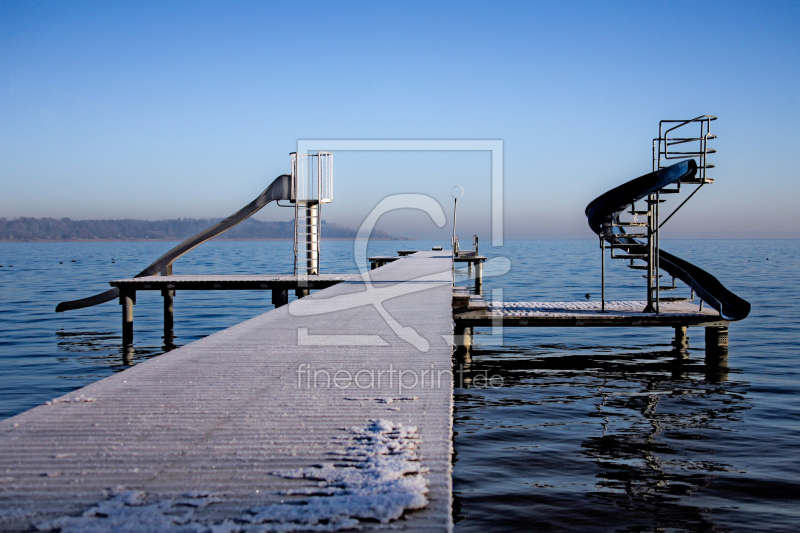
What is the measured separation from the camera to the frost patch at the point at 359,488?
341 cm

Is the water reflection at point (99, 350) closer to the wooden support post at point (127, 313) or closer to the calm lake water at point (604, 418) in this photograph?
the calm lake water at point (604, 418)

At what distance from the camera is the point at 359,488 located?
12.5ft

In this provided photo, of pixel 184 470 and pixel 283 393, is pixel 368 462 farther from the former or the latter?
pixel 283 393

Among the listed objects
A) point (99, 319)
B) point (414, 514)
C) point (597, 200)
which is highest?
point (597, 200)

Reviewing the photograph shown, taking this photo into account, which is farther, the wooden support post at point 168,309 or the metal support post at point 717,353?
the wooden support post at point 168,309

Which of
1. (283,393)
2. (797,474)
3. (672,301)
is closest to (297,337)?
(283,393)

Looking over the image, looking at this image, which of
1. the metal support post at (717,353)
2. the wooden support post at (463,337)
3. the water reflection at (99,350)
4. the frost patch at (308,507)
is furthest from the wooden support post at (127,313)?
the frost patch at (308,507)

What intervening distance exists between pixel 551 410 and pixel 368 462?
8.52m

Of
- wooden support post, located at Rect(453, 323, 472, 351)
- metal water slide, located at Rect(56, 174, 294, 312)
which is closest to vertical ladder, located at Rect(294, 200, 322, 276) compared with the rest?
metal water slide, located at Rect(56, 174, 294, 312)

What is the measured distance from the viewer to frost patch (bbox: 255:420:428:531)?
3.41 meters

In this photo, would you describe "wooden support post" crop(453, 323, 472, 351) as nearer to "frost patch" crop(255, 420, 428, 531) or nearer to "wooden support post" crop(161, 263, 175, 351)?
"wooden support post" crop(161, 263, 175, 351)

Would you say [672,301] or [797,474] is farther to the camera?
[672,301]

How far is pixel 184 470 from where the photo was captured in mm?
4066

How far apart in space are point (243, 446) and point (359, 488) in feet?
3.55
